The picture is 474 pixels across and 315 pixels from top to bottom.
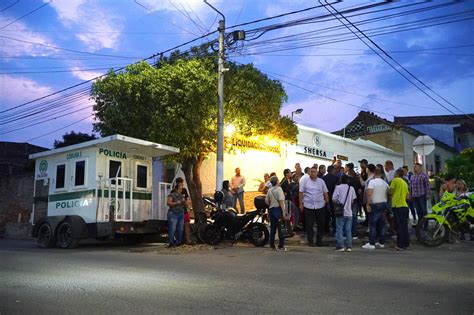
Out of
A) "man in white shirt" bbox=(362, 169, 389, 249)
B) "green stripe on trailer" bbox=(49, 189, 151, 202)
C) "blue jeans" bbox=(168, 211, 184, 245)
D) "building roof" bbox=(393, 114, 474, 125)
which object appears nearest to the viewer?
"man in white shirt" bbox=(362, 169, 389, 249)

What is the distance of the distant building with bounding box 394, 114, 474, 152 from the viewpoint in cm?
4350

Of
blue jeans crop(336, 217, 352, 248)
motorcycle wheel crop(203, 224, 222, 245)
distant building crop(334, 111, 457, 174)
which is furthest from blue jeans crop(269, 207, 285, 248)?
distant building crop(334, 111, 457, 174)

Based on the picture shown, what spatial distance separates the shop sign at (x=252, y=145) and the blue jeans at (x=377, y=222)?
332 inches

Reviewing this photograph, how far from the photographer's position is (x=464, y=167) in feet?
107

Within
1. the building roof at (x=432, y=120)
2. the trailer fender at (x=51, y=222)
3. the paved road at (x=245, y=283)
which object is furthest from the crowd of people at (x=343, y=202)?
the building roof at (x=432, y=120)

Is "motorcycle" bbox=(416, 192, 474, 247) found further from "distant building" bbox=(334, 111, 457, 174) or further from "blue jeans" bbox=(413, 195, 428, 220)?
"distant building" bbox=(334, 111, 457, 174)

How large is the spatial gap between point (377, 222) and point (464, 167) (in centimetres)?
2508

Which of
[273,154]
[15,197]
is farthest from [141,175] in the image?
[15,197]

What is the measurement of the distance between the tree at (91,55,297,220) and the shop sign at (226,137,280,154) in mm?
2161

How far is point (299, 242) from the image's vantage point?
12117mm

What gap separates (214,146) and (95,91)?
4662 mm

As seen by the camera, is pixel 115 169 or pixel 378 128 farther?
pixel 378 128

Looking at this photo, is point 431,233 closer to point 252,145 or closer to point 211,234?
point 211,234

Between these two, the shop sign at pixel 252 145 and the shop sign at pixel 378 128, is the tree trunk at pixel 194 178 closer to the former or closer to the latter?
the shop sign at pixel 252 145
